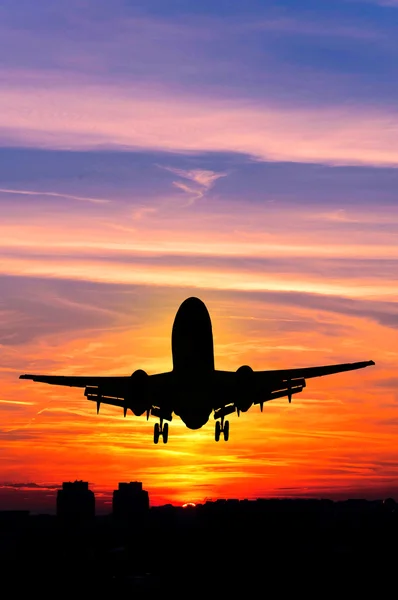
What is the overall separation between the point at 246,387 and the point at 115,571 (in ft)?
366

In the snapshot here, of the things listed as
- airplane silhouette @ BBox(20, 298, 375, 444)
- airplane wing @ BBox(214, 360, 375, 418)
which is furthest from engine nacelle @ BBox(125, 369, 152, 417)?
airplane wing @ BBox(214, 360, 375, 418)

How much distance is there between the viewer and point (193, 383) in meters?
93.4

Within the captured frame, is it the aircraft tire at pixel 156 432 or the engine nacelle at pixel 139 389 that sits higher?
the engine nacelle at pixel 139 389

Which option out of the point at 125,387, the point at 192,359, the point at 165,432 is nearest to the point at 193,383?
the point at 192,359

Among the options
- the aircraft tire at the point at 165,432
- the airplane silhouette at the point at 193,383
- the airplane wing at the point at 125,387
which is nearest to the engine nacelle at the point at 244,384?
the airplane silhouette at the point at 193,383

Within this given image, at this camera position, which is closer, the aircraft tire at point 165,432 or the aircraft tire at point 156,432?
the aircraft tire at point 165,432

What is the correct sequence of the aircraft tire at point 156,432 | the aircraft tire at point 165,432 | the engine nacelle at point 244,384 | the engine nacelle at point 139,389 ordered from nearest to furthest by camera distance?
the engine nacelle at point 244,384 → the engine nacelle at point 139,389 → the aircraft tire at point 165,432 → the aircraft tire at point 156,432

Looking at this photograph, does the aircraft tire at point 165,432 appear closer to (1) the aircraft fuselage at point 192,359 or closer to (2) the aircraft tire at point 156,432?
(2) the aircraft tire at point 156,432

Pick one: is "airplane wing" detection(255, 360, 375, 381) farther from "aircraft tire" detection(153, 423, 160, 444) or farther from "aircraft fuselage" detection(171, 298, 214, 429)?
"aircraft tire" detection(153, 423, 160, 444)

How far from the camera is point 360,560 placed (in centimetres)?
19400

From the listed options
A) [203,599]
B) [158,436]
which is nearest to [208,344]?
[158,436]

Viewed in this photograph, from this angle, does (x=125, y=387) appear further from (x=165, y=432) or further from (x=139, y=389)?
(x=165, y=432)

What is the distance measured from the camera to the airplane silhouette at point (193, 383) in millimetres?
93625

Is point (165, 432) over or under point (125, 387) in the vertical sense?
under
